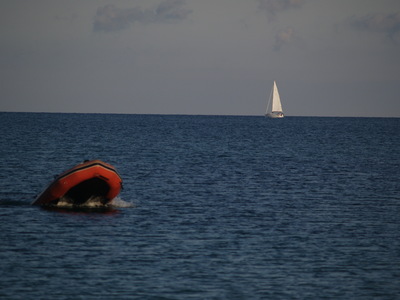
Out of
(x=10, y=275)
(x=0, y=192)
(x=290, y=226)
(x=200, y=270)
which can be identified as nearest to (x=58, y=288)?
(x=10, y=275)

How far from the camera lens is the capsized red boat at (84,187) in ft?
93.5

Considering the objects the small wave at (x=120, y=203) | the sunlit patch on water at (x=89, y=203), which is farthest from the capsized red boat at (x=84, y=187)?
the small wave at (x=120, y=203)

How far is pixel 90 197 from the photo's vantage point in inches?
1182

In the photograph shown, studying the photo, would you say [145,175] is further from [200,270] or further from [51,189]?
[200,270]

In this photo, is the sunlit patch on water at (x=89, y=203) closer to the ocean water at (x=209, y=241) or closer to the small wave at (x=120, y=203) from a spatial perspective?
the small wave at (x=120, y=203)

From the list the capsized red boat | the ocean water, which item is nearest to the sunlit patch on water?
the capsized red boat

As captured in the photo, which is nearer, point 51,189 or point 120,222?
point 120,222

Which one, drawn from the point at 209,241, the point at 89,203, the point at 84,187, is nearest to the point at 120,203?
the point at 89,203

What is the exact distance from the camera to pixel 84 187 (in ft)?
96.0

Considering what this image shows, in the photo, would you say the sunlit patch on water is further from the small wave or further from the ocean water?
the ocean water

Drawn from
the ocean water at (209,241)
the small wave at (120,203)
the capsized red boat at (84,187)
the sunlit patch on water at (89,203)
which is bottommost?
the ocean water at (209,241)

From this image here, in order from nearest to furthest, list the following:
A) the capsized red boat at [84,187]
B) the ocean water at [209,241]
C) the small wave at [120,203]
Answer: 1. the ocean water at [209,241]
2. the capsized red boat at [84,187]
3. the small wave at [120,203]

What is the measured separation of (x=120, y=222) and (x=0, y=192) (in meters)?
11.0

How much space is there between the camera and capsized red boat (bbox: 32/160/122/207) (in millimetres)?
28500
